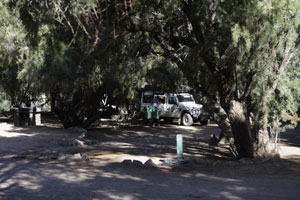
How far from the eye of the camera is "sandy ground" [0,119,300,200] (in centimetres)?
712

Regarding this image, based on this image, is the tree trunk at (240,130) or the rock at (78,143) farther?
the rock at (78,143)

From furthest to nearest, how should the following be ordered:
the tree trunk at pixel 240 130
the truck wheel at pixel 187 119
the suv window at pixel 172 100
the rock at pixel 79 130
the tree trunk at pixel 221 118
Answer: the suv window at pixel 172 100 < the truck wheel at pixel 187 119 < the rock at pixel 79 130 < the tree trunk at pixel 221 118 < the tree trunk at pixel 240 130

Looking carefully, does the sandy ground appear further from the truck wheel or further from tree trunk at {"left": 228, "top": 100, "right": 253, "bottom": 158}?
the truck wheel

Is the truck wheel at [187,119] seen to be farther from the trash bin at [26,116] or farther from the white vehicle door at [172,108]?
the trash bin at [26,116]

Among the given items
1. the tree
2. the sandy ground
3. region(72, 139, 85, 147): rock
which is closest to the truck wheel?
the sandy ground

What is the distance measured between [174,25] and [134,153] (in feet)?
15.2

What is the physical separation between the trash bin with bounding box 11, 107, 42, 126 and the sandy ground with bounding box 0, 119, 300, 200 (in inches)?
205

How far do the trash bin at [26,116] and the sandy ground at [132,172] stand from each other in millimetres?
5209

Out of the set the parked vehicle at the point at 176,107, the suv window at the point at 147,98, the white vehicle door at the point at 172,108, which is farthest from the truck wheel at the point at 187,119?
the suv window at the point at 147,98

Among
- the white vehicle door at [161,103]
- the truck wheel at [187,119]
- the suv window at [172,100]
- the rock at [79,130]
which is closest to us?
the rock at [79,130]

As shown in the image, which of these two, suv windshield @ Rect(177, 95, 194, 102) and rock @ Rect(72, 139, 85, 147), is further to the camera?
suv windshield @ Rect(177, 95, 194, 102)

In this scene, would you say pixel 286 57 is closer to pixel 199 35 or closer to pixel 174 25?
pixel 199 35

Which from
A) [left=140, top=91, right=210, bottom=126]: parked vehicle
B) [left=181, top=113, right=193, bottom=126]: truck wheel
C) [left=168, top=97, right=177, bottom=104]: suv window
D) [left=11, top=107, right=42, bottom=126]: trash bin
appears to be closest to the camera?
[left=11, top=107, right=42, bottom=126]: trash bin

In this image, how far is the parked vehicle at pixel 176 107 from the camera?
23906 millimetres
